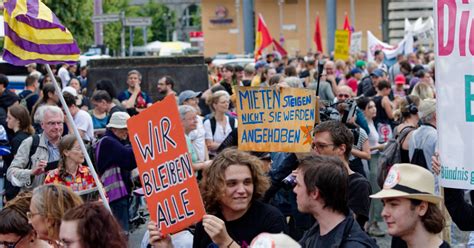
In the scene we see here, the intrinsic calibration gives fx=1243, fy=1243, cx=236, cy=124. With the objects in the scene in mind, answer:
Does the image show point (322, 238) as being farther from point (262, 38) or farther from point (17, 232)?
point (262, 38)

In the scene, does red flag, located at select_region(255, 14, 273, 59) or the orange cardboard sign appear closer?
the orange cardboard sign

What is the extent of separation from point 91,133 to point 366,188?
5.69 m

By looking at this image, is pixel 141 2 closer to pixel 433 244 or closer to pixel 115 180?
pixel 115 180

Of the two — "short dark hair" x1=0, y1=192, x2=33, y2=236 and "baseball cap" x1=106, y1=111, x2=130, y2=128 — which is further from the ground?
"baseball cap" x1=106, y1=111, x2=130, y2=128

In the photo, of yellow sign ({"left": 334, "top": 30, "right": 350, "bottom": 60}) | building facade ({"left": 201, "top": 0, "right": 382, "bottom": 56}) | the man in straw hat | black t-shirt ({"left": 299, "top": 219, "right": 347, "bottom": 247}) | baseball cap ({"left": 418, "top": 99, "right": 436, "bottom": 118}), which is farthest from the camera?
building facade ({"left": 201, "top": 0, "right": 382, "bottom": 56})

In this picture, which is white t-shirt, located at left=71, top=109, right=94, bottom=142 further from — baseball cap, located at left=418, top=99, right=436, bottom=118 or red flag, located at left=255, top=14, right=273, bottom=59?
red flag, located at left=255, top=14, right=273, bottom=59

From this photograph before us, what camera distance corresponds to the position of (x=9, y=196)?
1027 cm

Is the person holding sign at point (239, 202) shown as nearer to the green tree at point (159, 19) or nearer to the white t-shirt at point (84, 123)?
the white t-shirt at point (84, 123)

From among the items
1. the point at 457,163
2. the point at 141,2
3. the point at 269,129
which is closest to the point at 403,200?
the point at 457,163

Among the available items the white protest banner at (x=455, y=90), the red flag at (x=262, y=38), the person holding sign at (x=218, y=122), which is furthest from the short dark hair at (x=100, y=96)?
the red flag at (x=262, y=38)

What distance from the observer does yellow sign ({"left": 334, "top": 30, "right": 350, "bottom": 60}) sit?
2700 centimetres

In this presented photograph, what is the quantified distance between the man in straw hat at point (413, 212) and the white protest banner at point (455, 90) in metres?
0.95

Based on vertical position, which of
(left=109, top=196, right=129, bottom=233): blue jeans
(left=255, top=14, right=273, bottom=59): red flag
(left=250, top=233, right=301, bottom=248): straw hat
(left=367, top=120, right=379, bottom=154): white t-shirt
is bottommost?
(left=109, top=196, right=129, bottom=233): blue jeans

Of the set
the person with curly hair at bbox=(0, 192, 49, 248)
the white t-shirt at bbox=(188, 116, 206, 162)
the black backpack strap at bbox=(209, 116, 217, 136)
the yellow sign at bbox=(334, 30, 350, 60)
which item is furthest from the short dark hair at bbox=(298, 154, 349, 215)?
the yellow sign at bbox=(334, 30, 350, 60)
